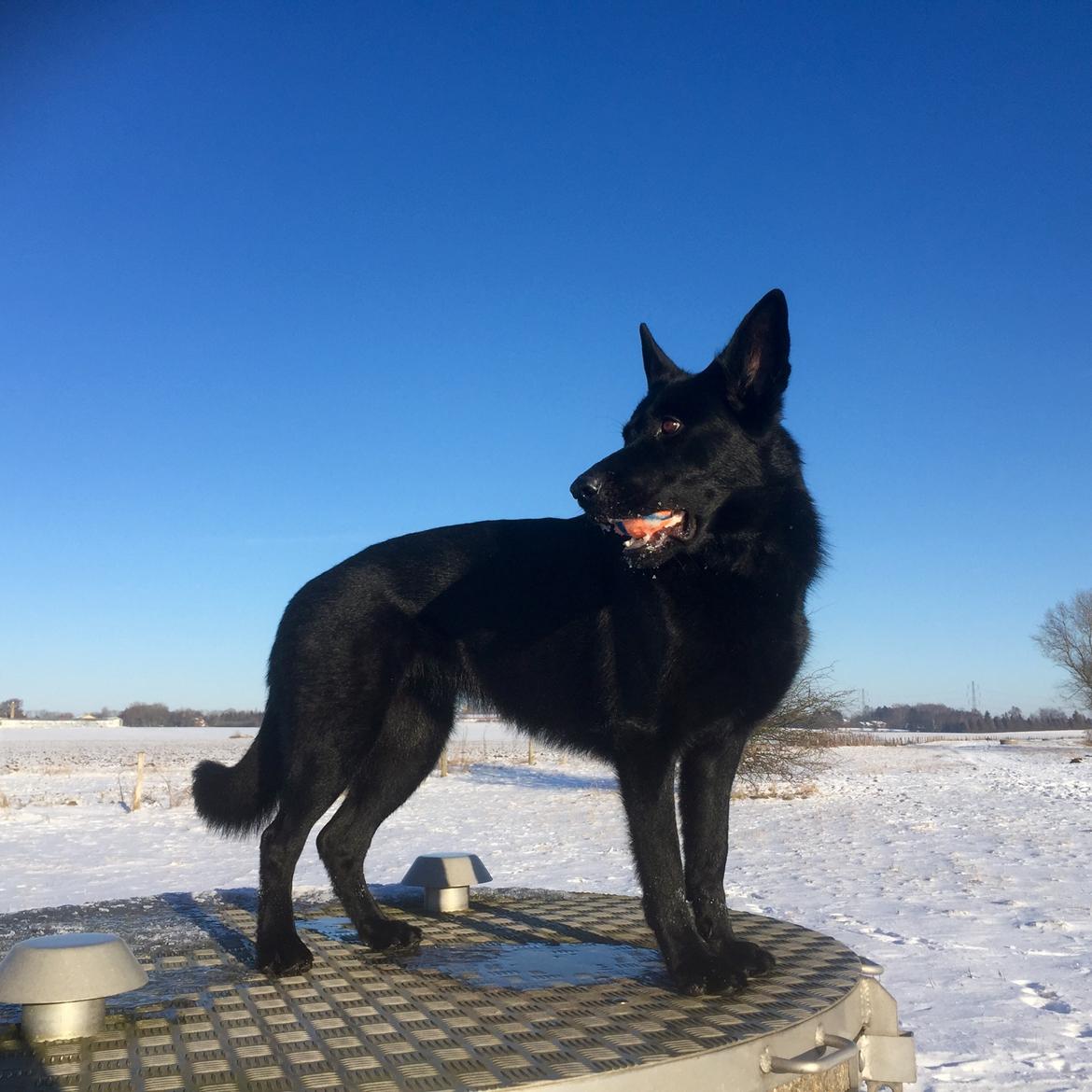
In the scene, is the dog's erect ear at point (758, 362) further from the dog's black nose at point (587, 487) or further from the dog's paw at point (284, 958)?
the dog's paw at point (284, 958)

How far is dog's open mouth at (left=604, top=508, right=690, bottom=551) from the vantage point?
294 cm

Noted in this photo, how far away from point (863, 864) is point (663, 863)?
8.92 metres

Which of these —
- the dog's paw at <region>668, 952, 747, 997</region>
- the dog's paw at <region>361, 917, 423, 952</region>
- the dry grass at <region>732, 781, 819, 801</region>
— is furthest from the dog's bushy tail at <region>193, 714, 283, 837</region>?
the dry grass at <region>732, 781, 819, 801</region>

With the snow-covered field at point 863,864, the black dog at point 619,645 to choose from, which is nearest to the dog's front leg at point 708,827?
the black dog at point 619,645

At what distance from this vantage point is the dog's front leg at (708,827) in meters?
3.04

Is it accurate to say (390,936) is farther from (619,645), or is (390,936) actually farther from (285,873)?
(619,645)

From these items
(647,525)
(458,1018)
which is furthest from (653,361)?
(458,1018)

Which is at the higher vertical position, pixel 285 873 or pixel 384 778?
pixel 384 778

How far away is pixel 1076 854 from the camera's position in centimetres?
1102

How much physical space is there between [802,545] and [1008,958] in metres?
4.88

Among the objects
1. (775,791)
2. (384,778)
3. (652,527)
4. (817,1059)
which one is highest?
(652,527)

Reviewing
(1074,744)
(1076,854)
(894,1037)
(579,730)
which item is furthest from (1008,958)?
(1074,744)

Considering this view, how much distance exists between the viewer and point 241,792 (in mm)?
3639

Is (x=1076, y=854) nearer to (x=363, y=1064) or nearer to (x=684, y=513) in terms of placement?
(x=684, y=513)
